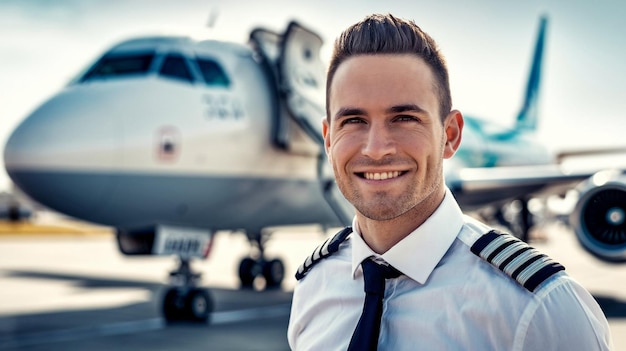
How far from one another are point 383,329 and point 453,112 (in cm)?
50

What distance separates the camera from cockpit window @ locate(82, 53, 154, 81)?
7414 millimetres

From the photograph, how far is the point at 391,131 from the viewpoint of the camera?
1369mm

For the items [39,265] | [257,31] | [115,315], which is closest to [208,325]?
[115,315]

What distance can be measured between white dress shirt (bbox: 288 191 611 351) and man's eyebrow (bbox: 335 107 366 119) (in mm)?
281

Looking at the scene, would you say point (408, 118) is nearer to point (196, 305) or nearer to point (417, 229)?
point (417, 229)

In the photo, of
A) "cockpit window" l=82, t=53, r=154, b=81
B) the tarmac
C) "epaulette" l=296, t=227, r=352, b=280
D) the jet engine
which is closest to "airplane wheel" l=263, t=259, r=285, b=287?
the tarmac

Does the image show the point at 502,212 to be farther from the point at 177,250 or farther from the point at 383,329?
the point at 383,329

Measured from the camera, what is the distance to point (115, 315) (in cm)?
926

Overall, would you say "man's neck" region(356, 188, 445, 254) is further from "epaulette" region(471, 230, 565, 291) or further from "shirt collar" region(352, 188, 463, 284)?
"epaulette" region(471, 230, 565, 291)

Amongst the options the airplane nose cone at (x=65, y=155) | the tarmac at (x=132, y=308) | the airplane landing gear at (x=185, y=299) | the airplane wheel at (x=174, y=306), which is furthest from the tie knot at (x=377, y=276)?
the airplane wheel at (x=174, y=306)

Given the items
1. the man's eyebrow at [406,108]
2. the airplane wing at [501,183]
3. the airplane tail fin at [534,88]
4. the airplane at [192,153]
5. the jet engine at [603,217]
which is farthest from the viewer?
the airplane tail fin at [534,88]

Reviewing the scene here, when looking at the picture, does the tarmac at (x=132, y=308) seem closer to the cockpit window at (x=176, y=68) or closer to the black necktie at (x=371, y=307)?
the cockpit window at (x=176, y=68)

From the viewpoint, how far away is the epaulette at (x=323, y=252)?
175 cm

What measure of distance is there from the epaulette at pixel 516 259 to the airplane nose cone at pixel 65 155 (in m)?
5.50
